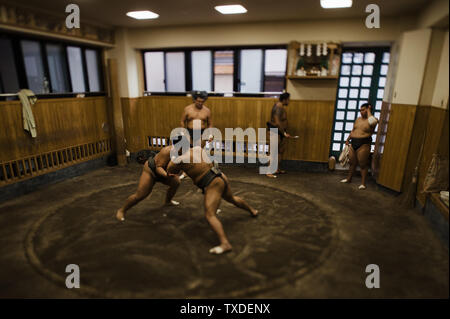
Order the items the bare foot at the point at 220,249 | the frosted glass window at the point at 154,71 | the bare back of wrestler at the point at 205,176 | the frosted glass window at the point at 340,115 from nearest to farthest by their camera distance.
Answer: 1. the bare foot at the point at 220,249
2. the bare back of wrestler at the point at 205,176
3. the frosted glass window at the point at 340,115
4. the frosted glass window at the point at 154,71

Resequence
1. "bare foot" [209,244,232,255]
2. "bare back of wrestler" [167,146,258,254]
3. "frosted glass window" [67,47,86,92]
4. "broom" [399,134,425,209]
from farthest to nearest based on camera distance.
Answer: "frosted glass window" [67,47,86,92], "broom" [399,134,425,209], "bare back of wrestler" [167,146,258,254], "bare foot" [209,244,232,255]

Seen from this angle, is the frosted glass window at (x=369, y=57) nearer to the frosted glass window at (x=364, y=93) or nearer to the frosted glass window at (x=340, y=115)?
the frosted glass window at (x=364, y=93)

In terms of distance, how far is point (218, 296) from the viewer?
2170 millimetres

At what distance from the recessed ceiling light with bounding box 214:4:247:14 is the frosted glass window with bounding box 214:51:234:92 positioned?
3.94 feet

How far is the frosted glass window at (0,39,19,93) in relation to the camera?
4109mm

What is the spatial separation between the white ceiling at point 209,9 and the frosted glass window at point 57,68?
2.07ft

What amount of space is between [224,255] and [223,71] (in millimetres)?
4063

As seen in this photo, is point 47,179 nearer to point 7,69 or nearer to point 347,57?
point 7,69

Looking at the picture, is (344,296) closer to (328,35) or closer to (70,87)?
(328,35)

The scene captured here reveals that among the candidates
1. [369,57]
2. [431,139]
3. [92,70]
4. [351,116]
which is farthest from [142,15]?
[431,139]

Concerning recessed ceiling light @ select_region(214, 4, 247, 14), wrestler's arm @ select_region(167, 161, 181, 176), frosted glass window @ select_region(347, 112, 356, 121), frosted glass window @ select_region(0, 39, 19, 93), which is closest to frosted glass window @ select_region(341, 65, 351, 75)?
frosted glass window @ select_region(347, 112, 356, 121)

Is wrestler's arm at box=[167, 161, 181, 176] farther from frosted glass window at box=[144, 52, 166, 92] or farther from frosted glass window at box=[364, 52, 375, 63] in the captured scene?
frosted glass window at box=[364, 52, 375, 63]

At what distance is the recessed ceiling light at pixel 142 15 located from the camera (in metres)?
4.56

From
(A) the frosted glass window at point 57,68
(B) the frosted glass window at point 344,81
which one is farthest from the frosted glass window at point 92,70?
(B) the frosted glass window at point 344,81
